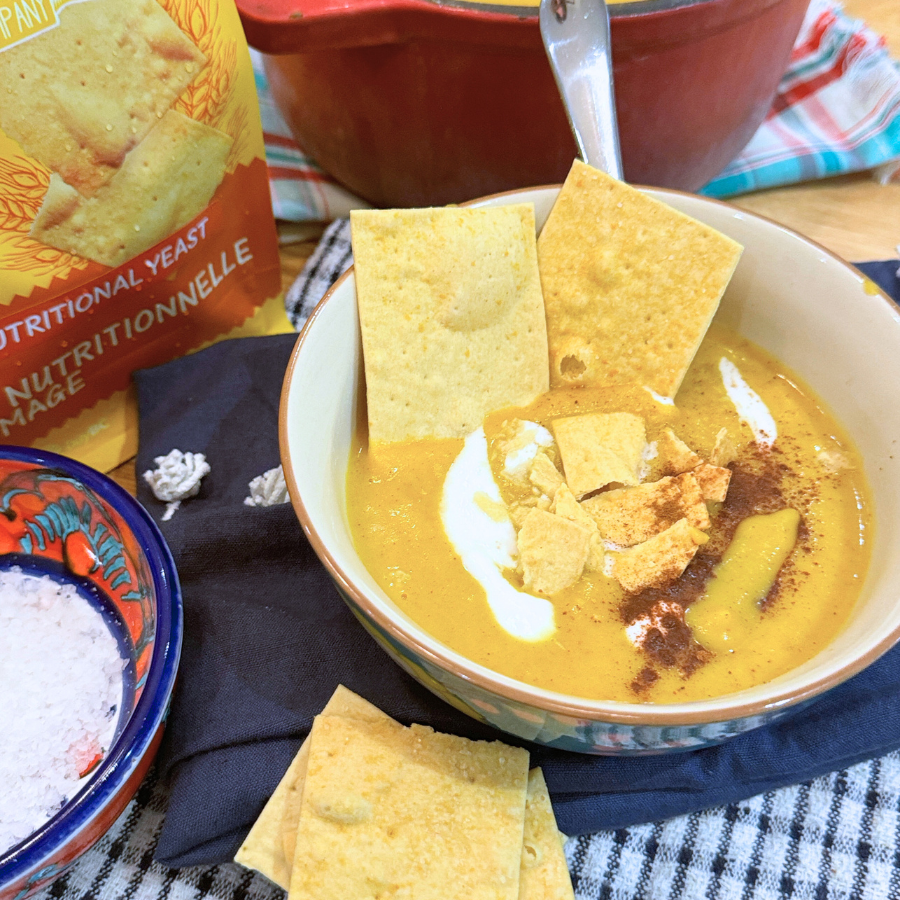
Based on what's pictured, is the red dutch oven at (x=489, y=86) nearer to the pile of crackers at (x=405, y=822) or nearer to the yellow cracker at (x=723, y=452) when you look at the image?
the yellow cracker at (x=723, y=452)

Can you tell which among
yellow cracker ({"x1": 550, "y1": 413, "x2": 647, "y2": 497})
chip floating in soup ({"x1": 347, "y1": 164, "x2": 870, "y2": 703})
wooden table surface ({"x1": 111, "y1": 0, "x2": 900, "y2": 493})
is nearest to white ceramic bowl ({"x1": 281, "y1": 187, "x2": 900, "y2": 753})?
chip floating in soup ({"x1": 347, "y1": 164, "x2": 870, "y2": 703})

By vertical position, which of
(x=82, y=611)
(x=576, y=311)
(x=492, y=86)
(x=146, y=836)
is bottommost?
(x=146, y=836)

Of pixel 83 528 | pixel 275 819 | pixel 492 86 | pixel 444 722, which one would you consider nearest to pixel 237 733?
pixel 275 819

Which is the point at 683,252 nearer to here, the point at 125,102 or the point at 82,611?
the point at 125,102

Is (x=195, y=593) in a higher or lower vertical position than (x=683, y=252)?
lower

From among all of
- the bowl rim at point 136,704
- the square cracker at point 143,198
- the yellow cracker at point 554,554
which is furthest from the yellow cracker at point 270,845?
the square cracker at point 143,198

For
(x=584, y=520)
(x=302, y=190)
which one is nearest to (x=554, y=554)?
(x=584, y=520)

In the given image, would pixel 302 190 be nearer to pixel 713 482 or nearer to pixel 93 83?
pixel 93 83
